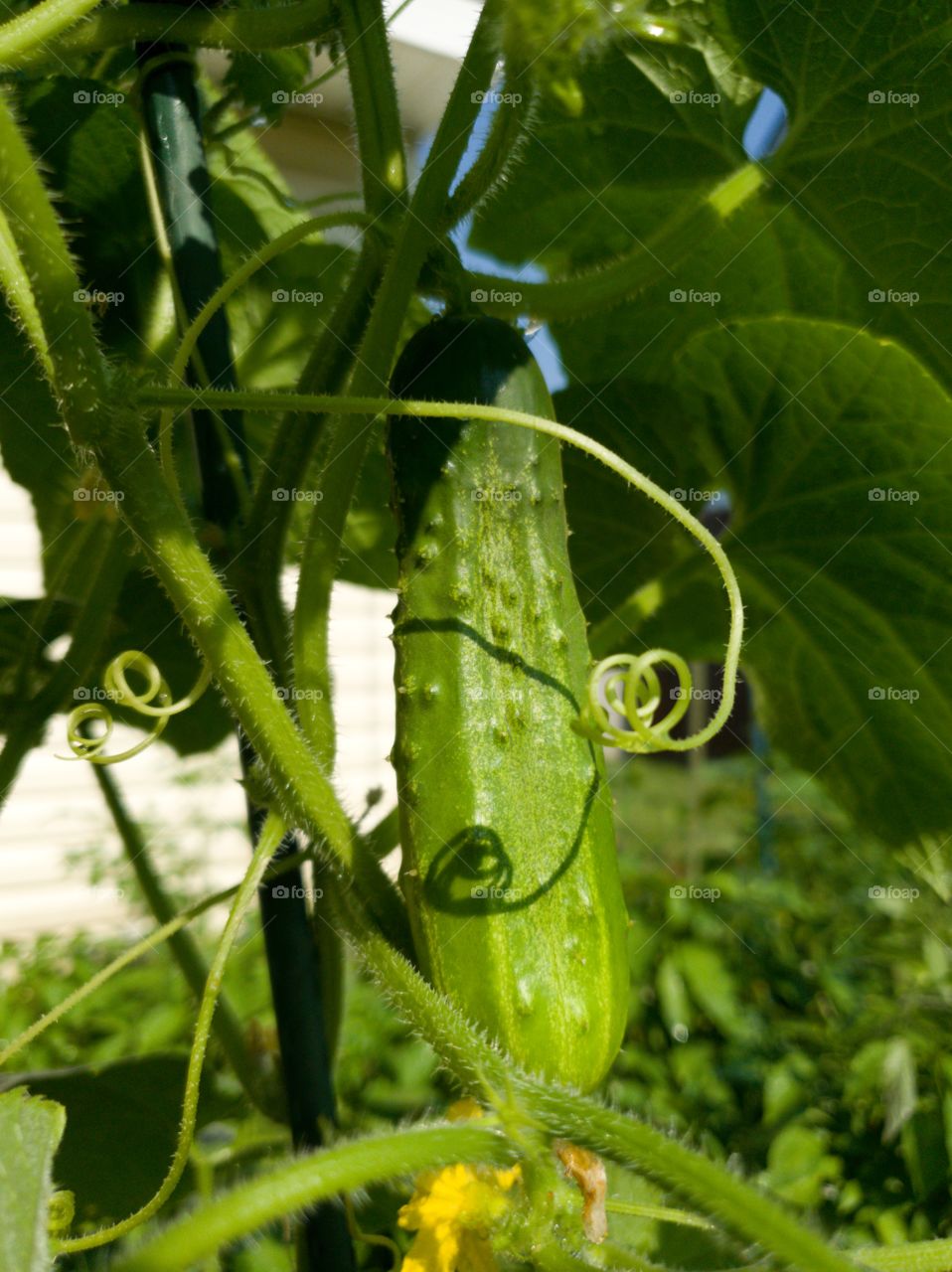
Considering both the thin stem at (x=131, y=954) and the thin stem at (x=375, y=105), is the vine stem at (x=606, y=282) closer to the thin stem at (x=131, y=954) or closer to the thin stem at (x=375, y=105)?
the thin stem at (x=375, y=105)

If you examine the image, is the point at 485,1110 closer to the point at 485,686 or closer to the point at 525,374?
the point at 485,686

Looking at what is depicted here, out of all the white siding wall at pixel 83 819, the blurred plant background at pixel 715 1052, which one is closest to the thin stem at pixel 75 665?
the blurred plant background at pixel 715 1052

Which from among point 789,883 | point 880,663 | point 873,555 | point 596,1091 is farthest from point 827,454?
point 789,883

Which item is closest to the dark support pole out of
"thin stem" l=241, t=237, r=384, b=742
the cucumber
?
"thin stem" l=241, t=237, r=384, b=742

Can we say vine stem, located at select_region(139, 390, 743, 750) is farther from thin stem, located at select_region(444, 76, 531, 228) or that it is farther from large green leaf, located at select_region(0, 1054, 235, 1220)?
large green leaf, located at select_region(0, 1054, 235, 1220)

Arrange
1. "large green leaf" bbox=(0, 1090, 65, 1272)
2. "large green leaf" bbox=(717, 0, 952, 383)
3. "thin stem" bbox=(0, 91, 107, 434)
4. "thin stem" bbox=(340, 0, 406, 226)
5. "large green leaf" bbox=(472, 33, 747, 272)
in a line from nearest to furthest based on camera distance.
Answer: "large green leaf" bbox=(0, 1090, 65, 1272) < "thin stem" bbox=(0, 91, 107, 434) < "thin stem" bbox=(340, 0, 406, 226) < "large green leaf" bbox=(717, 0, 952, 383) < "large green leaf" bbox=(472, 33, 747, 272)
